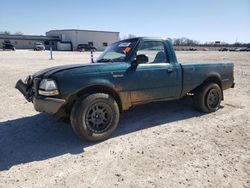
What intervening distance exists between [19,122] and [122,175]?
318 cm

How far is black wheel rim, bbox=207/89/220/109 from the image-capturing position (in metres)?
6.11

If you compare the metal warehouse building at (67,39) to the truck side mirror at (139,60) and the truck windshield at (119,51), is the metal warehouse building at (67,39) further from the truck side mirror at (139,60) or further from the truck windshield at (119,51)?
the truck side mirror at (139,60)

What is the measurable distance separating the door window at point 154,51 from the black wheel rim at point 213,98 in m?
1.58

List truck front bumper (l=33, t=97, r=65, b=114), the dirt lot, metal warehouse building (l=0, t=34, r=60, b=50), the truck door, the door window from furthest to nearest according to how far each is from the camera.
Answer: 1. metal warehouse building (l=0, t=34, r=60, b=50)
2. the door window
3. the truck door
4. truck front bumper (l=33, t=97, r=65, b=114)
5. the dirt lot

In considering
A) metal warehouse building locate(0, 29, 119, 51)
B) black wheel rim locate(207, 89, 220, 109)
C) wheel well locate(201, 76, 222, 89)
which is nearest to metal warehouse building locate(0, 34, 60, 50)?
metal warehouse building locate(0, 29, 119, 51)

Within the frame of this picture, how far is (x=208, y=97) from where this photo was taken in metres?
6.09

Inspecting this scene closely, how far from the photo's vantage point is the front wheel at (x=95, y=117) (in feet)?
13.8

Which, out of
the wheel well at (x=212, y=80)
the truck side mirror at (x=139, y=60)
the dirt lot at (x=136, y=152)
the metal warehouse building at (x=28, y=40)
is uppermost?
the metal warehouse building at (x=28, y=40)

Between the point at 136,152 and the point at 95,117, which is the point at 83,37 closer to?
the point at 95,117

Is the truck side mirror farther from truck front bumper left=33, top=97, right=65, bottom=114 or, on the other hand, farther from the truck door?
truck front bumper left=33, top=97, right=65, bottom=114

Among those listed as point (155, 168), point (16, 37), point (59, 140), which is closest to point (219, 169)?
point (155, 168)

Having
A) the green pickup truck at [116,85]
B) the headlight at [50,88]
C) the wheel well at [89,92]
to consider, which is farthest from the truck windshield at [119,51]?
the headlight at [50,88]

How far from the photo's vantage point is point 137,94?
4.91m

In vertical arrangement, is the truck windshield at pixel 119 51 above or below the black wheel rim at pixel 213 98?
above
